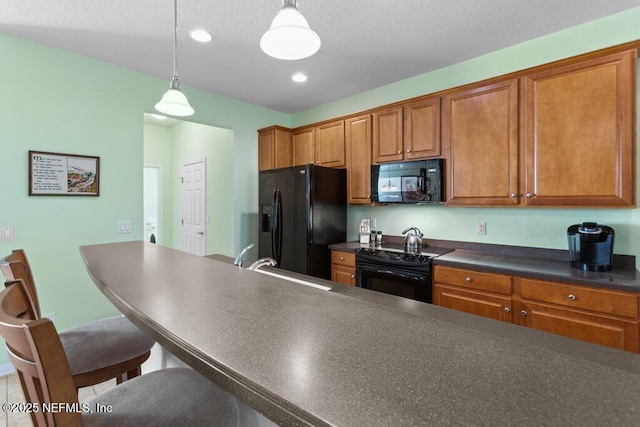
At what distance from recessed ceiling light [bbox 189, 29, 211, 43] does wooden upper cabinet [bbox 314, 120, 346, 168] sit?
1670mm

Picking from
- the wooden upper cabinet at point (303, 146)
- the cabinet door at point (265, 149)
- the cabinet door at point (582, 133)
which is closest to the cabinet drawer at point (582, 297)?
the cabinet door at point (582, 133)

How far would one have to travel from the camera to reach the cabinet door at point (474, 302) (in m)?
2.25

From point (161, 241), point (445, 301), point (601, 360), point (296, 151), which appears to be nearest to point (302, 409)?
point (601, 360)

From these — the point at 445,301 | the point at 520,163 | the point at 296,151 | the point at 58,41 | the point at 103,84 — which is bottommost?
the point at 445,301

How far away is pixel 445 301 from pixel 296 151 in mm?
2656

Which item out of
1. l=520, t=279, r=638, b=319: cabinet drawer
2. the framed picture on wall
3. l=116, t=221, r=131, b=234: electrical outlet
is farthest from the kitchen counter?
the framed picture on wall

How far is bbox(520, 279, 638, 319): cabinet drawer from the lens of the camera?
70.7 inches

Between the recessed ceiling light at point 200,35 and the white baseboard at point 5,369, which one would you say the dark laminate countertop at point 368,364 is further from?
the white baseboard at point 5,369

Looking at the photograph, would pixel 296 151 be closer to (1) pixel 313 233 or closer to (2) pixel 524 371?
(1) pixel 313 233

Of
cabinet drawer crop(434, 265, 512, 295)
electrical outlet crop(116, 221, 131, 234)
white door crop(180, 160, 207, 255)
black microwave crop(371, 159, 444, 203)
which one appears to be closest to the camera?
cabinet drawer crop(434, 265, 512, 295)

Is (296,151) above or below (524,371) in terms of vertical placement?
above

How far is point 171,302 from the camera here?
871mm

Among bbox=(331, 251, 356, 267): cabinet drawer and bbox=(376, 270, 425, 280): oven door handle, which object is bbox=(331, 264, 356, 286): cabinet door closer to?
bbox=(331, 251, 356, 267): cabinet drawer

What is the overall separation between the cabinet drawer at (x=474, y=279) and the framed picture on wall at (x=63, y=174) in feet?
10.5
